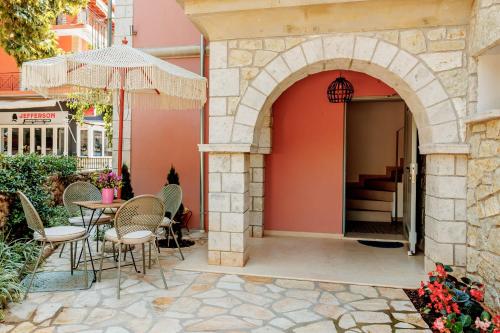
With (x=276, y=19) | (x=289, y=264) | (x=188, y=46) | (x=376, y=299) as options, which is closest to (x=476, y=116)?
(x=376, y=299)

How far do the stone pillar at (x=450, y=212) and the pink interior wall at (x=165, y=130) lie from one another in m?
4.10

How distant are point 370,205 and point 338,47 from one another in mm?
4519

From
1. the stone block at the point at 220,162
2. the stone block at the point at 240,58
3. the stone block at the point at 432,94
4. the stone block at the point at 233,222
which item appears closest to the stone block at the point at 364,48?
the stone block at the point at 432,94

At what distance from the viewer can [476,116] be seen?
328cm

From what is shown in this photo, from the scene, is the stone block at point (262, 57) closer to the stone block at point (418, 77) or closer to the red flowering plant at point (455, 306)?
the stone block at point (418, 77)

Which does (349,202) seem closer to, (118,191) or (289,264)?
(289,264)

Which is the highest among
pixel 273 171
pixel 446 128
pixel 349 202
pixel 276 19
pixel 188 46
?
pixel 188 46

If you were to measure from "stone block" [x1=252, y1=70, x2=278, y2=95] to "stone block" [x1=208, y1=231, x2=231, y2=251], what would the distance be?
6.02 ft

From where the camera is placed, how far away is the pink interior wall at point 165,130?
6496mm

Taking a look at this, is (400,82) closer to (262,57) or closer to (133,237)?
(262,57)

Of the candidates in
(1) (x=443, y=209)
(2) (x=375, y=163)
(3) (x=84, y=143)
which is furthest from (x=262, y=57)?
(3) (x=84, y=143)

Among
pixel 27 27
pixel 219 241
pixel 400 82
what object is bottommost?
Answer: pixel 219 241

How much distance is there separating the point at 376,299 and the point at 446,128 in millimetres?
1952

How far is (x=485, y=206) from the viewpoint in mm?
3270
